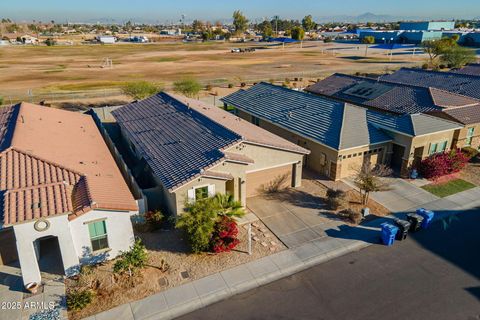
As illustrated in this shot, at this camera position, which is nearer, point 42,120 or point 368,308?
point 368,308

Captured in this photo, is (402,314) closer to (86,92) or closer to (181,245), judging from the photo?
(181,245)

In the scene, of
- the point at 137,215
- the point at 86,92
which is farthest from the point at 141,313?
the point at 86,92

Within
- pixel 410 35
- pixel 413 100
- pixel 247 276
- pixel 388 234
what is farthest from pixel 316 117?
pixel 410 35

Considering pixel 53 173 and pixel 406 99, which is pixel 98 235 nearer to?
pixel 53 173

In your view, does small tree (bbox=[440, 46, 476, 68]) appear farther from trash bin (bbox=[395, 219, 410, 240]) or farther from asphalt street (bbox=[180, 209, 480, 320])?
trash bin (bbox=[395, 219, 410, 240])

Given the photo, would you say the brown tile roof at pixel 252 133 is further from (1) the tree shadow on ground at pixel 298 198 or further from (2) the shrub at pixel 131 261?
(2) the shrub at pixel 131 261

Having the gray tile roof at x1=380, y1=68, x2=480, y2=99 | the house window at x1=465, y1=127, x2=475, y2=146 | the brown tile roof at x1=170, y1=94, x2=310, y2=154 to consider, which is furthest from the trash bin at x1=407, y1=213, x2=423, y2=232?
the gray tile roof at x1=380, y1=68, x2=480, y2=99
